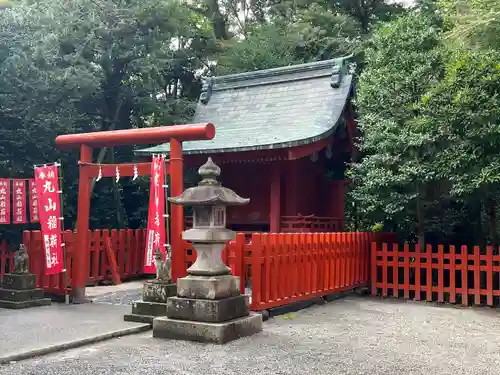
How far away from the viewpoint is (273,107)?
14.9 metres

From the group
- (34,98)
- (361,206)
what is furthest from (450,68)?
(34,98)

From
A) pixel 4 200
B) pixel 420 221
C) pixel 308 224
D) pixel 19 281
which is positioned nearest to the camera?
pixel 19 281

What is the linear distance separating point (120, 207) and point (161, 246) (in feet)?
28.6

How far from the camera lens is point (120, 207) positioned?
1723cm

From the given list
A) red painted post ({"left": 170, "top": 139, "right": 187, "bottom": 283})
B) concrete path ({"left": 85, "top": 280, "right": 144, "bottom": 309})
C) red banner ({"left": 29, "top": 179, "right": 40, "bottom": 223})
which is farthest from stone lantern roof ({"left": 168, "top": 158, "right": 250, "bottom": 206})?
red banner ({"left": 29, "top": 179, "right": 40, "bottom": 223})

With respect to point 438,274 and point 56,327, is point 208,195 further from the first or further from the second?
point 438,274

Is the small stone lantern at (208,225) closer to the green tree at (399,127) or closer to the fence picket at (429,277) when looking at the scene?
the green tree at (399,127)

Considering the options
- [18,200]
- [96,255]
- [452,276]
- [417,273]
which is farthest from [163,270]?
[452,276]

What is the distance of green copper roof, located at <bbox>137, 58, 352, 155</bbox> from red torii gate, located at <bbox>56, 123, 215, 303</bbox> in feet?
9.96

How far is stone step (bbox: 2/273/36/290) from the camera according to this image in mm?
9617

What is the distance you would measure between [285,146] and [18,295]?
6.08 meters

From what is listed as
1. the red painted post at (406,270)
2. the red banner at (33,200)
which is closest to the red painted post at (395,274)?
the red painted post at (406,270)

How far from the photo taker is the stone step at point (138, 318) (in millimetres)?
7973

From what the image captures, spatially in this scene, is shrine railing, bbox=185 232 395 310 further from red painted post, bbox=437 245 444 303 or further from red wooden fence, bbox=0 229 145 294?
red wooden fence, bbox=0 229 145 294
